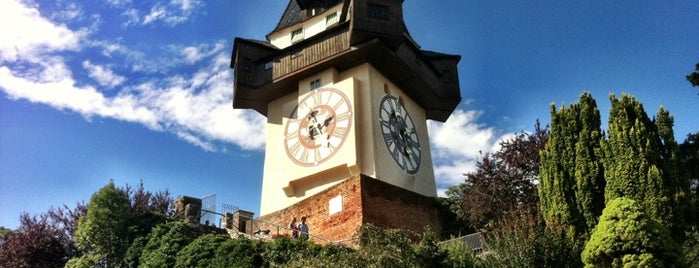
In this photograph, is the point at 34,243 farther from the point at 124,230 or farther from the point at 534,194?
the point at 534,194

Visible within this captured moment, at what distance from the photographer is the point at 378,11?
23859 millimetres

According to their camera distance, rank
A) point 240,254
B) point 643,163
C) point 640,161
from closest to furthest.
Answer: point 643,163, point 640,161, point 240,254

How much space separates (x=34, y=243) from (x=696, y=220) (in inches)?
739

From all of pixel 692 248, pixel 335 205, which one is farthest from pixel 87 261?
pixel 692 248

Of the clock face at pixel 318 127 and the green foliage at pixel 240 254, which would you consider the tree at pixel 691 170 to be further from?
the clock face at pixel 318 127

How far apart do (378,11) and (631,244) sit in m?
14.2

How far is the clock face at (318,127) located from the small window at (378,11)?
293 centimetres

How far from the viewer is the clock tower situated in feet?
A: 69.9

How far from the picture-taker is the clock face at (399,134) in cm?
2395

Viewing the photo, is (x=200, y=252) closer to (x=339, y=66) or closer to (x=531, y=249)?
(x=531, y=249)

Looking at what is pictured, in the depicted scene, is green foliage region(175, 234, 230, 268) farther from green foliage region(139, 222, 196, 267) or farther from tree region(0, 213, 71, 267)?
tree region(0, 213, 71, 267)

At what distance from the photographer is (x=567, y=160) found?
15766mm

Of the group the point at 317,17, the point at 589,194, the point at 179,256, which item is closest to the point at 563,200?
the point at 589,194

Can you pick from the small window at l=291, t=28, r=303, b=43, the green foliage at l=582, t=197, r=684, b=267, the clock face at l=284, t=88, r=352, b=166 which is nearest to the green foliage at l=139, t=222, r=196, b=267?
the clock face at l=284, t=88, r=352, b=166
